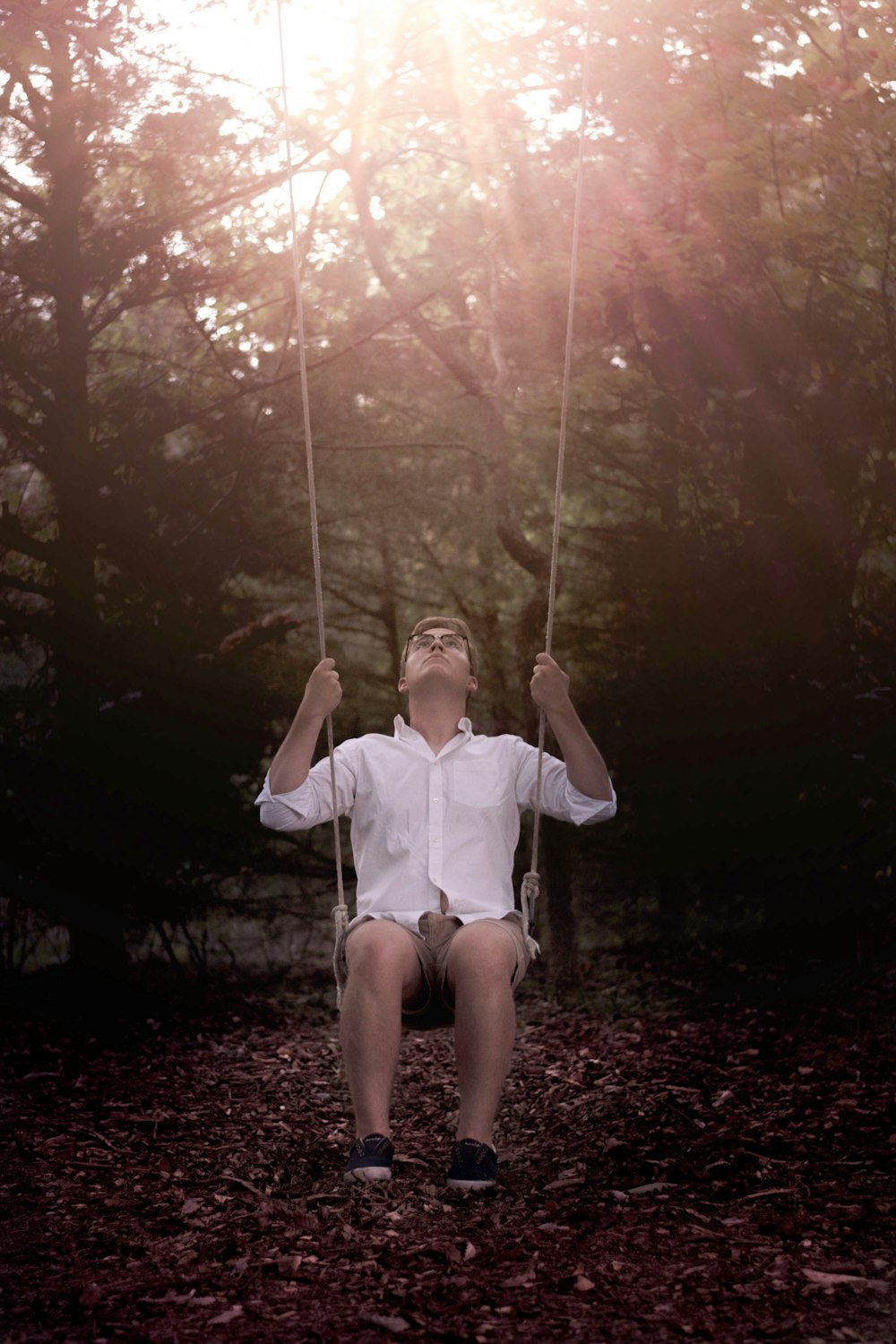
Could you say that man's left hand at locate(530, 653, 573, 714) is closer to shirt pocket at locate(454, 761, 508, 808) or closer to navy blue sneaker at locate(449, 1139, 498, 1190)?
shirt pocket at locate(454, 761, 508, 808)

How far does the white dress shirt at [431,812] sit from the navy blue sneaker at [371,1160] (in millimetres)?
400

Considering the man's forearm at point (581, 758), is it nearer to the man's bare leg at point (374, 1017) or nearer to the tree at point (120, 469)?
the man's bare leg at point (374, 1017)

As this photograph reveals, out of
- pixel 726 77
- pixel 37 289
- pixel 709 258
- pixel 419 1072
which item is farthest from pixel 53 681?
pixel 726 77

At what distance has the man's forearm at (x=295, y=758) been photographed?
2566 mm

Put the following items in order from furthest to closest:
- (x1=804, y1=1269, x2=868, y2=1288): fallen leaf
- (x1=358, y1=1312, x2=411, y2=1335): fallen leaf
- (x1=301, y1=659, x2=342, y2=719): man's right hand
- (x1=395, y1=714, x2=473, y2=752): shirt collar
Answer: (x1=395, y1=714, x2=473, y2=752): shirt collar → (x1=301, y1=659, x2=342, y2=719): man's right hand → (x1=804, y1=1269, x2=868, y2=1288): fallen leaf → (x1=358, y1=1312, x2=411, y2=1335): fallen leaf

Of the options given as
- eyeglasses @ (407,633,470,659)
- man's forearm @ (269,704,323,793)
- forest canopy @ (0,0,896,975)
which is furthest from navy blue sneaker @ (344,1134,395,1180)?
forest canopy @ (0,0,896,975)

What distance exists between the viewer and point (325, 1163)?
283 centimetres

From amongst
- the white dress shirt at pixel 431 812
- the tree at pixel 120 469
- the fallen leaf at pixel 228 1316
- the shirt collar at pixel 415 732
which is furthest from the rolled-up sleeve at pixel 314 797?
the tree at pixel 120 469

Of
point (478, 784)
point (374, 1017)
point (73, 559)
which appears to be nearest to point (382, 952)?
point (374, 1017)

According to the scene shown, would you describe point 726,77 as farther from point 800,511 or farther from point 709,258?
point 800,511

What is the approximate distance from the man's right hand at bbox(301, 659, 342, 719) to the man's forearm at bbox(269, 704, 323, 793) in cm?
2

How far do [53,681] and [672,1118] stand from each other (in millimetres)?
2777

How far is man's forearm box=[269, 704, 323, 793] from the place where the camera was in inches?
101

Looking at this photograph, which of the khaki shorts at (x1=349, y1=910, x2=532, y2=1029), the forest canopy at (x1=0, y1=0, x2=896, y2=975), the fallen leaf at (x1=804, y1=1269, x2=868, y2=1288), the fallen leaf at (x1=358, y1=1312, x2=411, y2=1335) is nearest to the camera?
the fallen leaf at (x1=358, y1=1312, x2=411, y2=1335)
